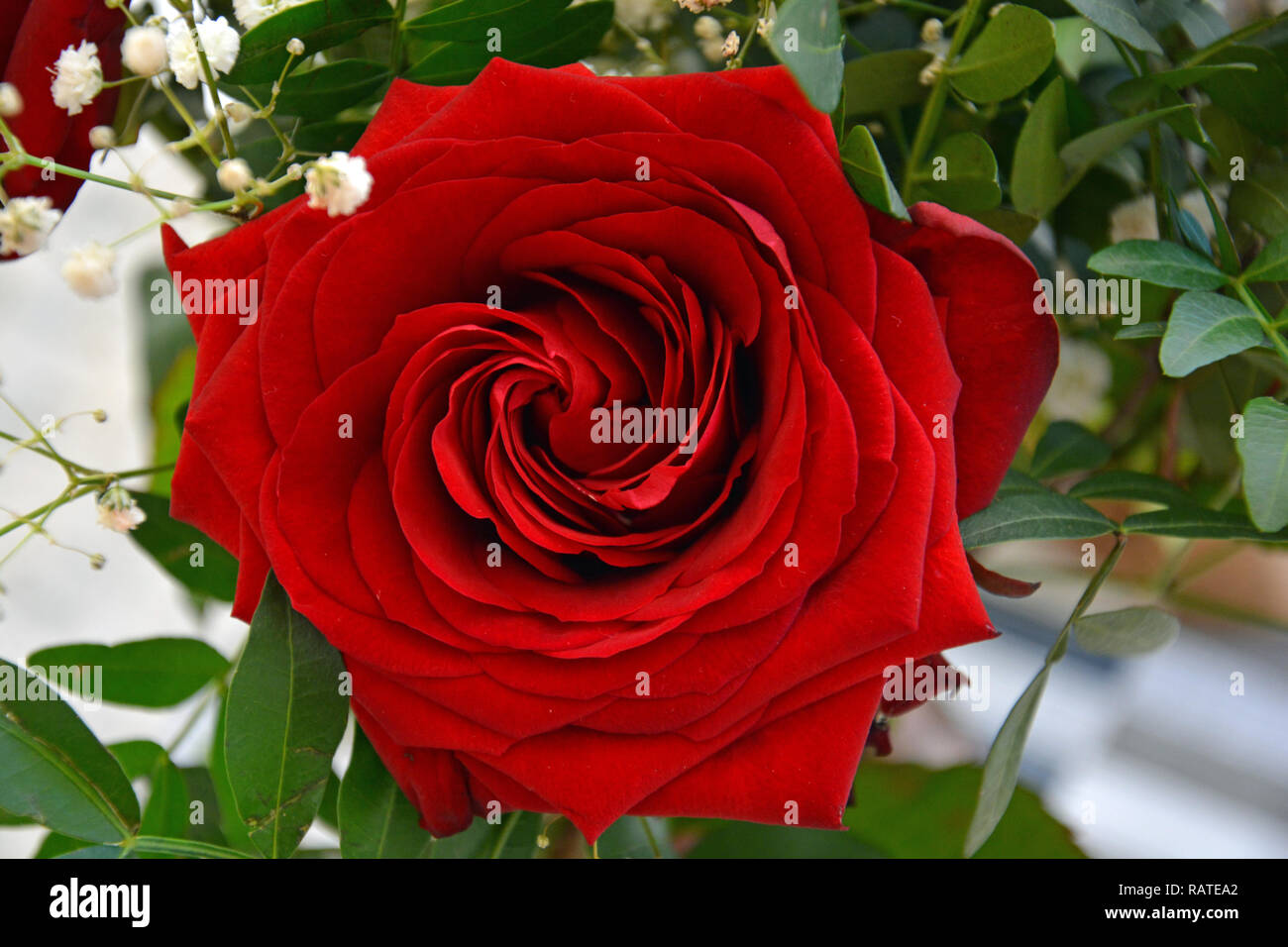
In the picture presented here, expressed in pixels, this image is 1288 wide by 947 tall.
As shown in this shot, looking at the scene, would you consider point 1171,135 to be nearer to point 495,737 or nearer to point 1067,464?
point 1067,464

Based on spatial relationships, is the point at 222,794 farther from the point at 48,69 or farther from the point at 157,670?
the point at 48,69

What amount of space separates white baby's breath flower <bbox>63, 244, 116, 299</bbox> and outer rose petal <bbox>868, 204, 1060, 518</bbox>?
19 centimetres

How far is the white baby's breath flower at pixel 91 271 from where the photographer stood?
245 mm

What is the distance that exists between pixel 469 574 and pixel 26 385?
1.03 m

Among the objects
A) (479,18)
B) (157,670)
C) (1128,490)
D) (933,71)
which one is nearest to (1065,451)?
(1128,490)

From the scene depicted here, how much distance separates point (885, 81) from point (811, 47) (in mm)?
118

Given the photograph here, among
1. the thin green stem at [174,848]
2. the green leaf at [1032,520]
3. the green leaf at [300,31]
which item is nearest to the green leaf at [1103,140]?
the green leaf at [1032,520]

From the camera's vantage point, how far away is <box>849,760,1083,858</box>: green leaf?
0.46 m

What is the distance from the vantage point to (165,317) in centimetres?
52

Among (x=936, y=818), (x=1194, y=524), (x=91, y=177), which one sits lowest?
(x=936, y=818)

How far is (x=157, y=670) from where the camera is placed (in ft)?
1.32

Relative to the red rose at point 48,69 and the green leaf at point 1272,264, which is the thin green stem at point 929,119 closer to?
the green leaf at point 1272,264

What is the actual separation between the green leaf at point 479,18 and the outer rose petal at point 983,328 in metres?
0.12

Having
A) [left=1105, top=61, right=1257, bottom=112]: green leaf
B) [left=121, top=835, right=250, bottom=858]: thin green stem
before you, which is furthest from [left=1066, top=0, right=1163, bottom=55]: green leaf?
[left=121, top=835, right=250, bottom=858]: thin green stem
